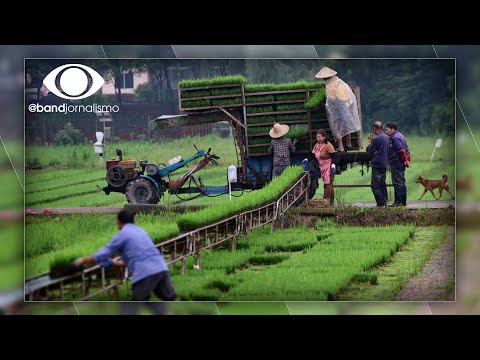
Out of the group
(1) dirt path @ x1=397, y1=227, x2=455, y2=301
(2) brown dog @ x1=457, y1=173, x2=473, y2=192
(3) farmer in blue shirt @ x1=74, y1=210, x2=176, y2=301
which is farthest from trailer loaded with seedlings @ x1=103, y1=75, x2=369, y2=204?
(3) farmer in blue shirt @ x1=74, y1=210, x2=176, y2=301

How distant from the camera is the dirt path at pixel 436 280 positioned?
39.2 feet

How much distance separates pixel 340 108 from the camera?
1239 cm

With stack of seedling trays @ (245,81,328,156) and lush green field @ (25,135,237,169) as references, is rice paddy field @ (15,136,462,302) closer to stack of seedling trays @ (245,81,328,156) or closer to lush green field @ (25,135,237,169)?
lush green field @ (25,135,237,169)

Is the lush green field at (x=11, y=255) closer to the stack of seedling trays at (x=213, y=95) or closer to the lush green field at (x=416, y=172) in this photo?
the stack of seedling trays at (x=213, y=95)

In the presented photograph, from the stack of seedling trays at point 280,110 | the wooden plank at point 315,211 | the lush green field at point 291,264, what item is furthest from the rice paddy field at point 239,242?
the stack of seedling trays at point 280,110

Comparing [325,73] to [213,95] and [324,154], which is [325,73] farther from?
[213,95]

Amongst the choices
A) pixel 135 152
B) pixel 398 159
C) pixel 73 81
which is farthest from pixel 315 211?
pixel 73 81

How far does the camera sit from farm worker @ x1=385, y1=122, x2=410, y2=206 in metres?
12.4

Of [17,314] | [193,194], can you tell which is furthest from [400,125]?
[17,314]

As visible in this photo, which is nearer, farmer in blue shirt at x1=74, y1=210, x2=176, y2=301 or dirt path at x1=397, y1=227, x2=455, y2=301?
farmer in blue shirt at x1=74, y1=210, x2=176, y2=301

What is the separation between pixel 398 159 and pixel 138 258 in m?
3.28

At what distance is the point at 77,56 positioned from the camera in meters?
12.1

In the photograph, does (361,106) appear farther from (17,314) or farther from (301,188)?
(17,314)

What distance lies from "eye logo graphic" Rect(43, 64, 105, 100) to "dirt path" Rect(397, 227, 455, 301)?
3.74m
